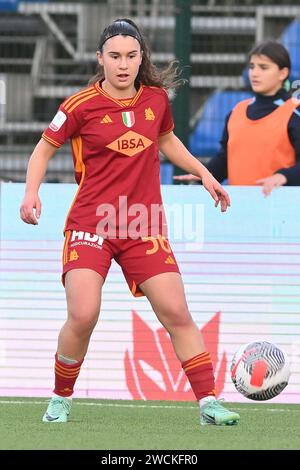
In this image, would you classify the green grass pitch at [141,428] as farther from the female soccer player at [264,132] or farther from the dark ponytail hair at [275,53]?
the dark ponytail hair at [275,53]

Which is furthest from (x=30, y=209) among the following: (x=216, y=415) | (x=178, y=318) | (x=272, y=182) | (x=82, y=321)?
(x=272, y=182)

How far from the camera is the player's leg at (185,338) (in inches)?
220

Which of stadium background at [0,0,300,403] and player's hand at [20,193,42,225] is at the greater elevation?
player's hand at [20,193,42,225]

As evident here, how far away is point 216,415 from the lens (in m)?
5.57

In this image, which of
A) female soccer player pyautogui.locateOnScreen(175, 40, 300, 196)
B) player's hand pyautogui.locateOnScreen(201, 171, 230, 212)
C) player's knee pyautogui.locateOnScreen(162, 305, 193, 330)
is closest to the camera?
player's knee pyautogui.locateOnScreen(162, 305, 193, 330)

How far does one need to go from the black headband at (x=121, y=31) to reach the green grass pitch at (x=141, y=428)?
1.80m

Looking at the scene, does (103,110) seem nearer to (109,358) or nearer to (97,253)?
(97,253)

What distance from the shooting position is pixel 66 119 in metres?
5.67

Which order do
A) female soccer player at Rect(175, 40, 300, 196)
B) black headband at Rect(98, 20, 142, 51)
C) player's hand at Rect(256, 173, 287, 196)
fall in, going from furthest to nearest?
female soccer player at Rect(175, 40, 300, 196), player's hand at Rect(256, 173, 287, 196), black headband at Rect(98, 20, 142, 51)

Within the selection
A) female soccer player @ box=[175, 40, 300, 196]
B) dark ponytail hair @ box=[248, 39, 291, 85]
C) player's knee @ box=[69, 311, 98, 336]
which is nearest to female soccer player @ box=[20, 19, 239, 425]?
player's knee @ box=[69, 311, 98, 336]

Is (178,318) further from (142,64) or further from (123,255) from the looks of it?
(142,64)

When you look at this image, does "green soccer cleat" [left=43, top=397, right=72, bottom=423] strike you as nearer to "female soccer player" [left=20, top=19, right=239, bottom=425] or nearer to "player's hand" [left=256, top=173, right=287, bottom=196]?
"female soccer player" [left=20, top=19, right=239, bottom=425]

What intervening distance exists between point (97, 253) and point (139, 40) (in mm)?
1029

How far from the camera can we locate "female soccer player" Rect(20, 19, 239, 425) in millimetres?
5605
